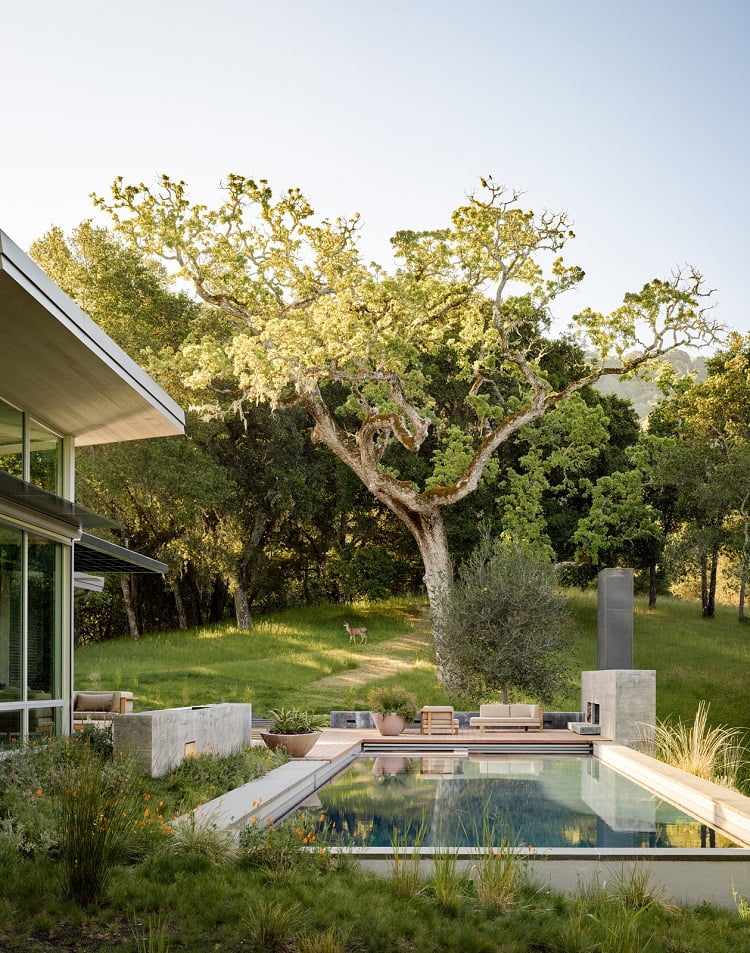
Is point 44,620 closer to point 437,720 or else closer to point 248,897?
point 248,897

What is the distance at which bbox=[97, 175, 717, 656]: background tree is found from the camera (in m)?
21.8

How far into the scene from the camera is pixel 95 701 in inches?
626

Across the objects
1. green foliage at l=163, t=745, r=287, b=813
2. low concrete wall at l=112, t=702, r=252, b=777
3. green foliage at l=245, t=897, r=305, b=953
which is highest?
green foliage at l=245, t=897, r=305, b=953

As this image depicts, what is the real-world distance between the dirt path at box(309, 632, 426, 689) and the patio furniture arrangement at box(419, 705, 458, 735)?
222 inches

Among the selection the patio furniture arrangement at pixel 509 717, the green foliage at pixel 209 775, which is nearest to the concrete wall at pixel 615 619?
the patio furniture arrangement at pixel 509 717

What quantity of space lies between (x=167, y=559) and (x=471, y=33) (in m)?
18.6

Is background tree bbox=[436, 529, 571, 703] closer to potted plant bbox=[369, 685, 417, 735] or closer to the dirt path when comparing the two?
potted plant bbox=[369, 685, 417, 735]

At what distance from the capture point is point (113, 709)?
51.7 feet

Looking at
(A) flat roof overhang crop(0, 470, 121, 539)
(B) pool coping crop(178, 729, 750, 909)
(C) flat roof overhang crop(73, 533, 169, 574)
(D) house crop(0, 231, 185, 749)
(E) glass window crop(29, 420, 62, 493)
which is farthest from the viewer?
(C) flat roof overhang crop(73, 533, 169, 574)

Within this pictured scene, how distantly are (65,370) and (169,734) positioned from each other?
3912 millimetres

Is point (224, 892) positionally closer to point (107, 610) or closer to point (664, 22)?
point (664, 22)

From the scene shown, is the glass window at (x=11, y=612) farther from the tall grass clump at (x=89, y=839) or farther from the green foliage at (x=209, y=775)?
the tall grass clump at (x=89, y=839)

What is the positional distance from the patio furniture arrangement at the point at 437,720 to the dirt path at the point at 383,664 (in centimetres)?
563

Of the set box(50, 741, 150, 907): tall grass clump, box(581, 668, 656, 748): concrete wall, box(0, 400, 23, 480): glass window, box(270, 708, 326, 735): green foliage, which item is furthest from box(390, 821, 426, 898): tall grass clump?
box(581, 668, 656, 748): concrete wall
